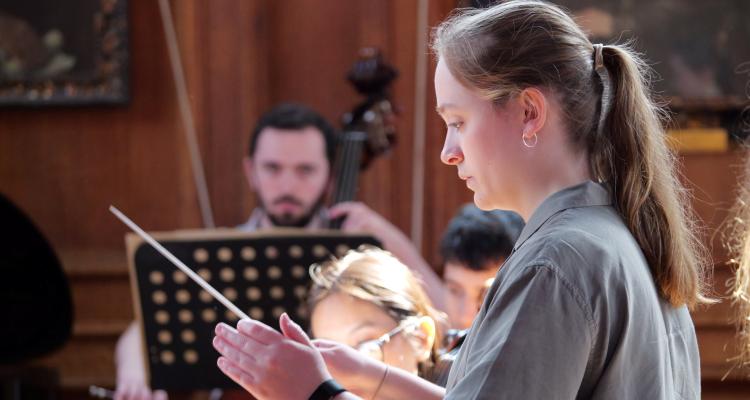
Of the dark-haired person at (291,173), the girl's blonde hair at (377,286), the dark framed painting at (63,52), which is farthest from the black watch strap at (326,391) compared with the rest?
the dark framed painting at (63,52)

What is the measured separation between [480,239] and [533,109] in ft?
3.79

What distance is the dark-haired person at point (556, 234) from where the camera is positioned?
0.98 metres

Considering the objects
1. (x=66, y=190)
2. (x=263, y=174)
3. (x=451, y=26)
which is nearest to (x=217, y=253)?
(x=263, y=174)

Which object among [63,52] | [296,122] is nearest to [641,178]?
[296,122]

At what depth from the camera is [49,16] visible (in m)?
3.28

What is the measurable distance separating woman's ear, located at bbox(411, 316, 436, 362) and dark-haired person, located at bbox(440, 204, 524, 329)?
0.61 meters

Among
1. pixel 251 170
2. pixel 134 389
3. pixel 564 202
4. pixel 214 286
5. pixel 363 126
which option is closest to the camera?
pixel 564 202

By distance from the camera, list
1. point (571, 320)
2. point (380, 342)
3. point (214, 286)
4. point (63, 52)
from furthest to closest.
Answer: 1. point (63, 52)
2. point (214, 286)
3. point (380, 342)
4. point (571, 320)

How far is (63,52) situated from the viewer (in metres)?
3.27

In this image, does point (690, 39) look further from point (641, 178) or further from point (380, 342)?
point (641, 178)

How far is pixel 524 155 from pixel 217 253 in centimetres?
119

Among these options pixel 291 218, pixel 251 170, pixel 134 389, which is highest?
pixel 251 170

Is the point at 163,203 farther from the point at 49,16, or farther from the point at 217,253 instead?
the point at 217,253

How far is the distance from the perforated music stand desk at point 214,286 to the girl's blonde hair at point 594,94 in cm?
107
